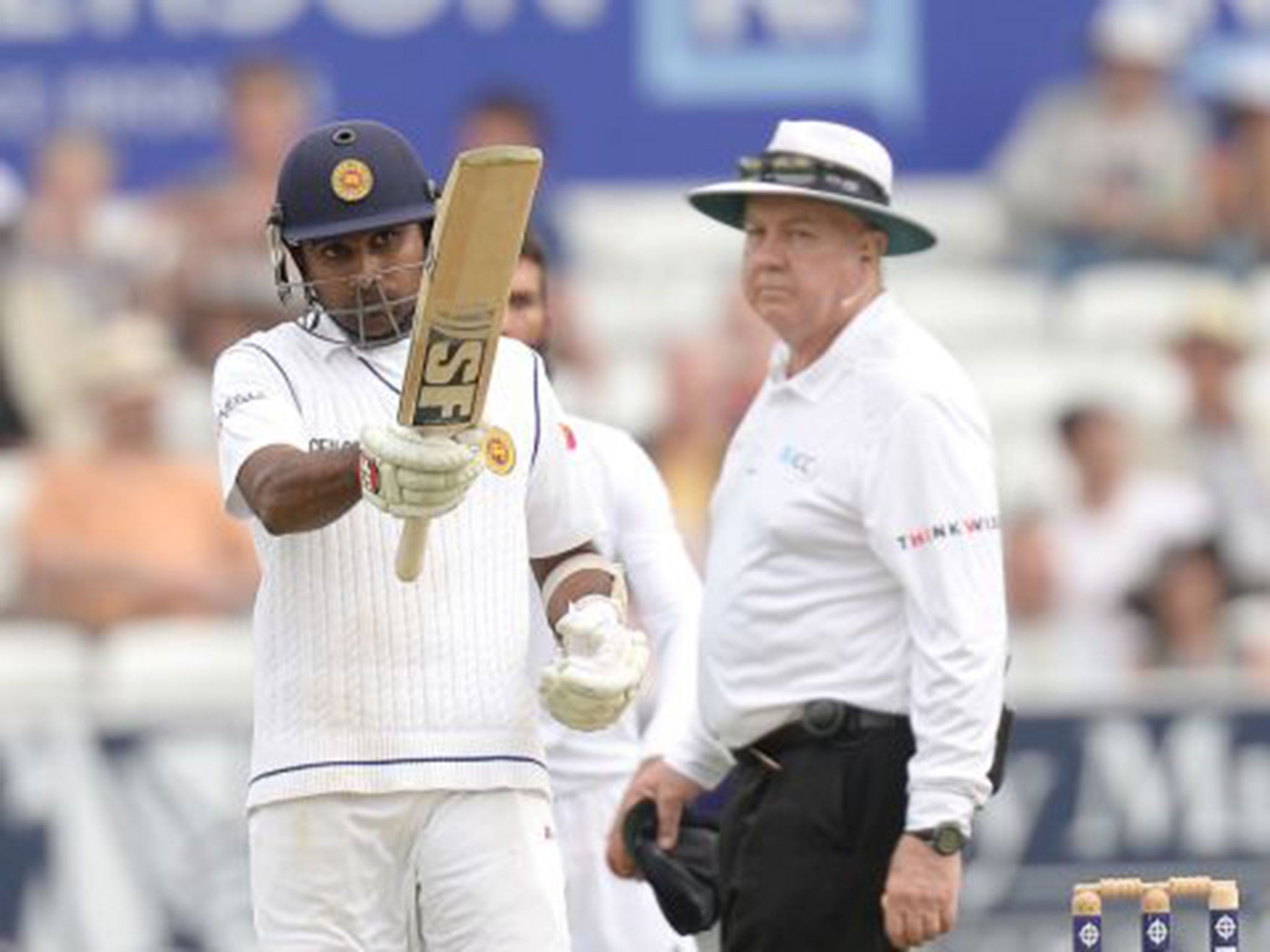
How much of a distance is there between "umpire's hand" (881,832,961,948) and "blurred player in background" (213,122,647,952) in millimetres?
686

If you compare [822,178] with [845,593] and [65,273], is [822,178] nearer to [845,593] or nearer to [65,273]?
[845,593]

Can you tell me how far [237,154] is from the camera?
12141mm

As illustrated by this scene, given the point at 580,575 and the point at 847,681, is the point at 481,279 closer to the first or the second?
the point at 580,575

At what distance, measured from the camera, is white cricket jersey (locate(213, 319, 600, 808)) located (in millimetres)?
4949

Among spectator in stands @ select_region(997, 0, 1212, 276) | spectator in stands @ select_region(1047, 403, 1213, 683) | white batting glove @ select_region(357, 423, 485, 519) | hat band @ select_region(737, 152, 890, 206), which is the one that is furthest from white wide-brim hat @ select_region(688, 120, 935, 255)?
spectator in stands @ select_region(997, 0, 1212, 276)

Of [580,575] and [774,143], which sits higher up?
[774,143]

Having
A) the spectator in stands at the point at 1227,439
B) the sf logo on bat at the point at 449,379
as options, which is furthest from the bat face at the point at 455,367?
the spectator in stands at the point at 1227,439

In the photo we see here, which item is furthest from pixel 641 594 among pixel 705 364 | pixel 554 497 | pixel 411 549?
pixel 705 364

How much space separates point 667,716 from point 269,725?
151 cm

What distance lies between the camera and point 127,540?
10859mm

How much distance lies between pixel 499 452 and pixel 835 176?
111cm

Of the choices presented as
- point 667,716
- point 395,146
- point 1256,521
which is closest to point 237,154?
point 1256,521

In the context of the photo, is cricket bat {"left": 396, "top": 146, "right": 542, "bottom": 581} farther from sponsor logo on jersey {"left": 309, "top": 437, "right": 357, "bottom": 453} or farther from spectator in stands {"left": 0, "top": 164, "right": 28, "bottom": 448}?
spectator in stands {"left": 0, "top": 164, "right": 28, "bottom": 448}

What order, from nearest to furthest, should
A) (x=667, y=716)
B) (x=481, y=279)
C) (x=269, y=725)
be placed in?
(x=481, y=279) < (x=269, y=725) < (x=667, y=716)
